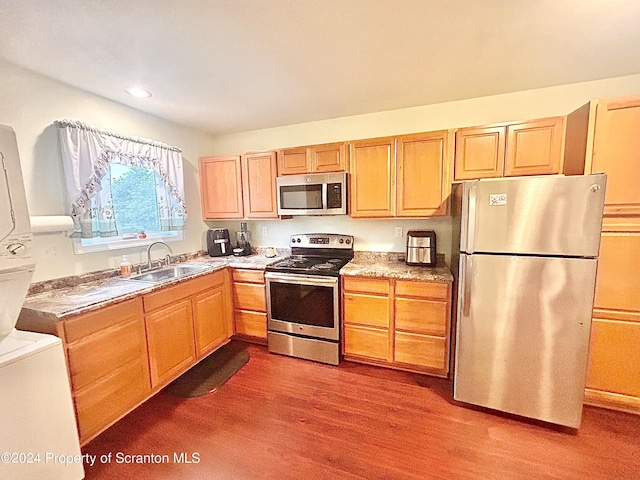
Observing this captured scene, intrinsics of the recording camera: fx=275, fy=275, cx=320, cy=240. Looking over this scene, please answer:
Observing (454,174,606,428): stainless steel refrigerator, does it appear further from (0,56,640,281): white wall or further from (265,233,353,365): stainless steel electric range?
(265,233,353,365): stainless steel electric range

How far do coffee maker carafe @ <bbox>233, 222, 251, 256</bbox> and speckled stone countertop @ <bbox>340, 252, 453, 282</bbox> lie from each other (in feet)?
4.34

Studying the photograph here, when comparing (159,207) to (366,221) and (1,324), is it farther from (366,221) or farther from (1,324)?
(366,221)

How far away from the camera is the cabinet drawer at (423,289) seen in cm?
226

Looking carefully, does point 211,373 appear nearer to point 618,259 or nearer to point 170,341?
point 170,341

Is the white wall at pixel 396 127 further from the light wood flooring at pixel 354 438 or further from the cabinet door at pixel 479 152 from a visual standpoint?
the light wood flooring at pixel 354 438

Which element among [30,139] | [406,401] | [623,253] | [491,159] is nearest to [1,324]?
[30,139]

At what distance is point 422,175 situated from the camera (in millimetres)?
2494

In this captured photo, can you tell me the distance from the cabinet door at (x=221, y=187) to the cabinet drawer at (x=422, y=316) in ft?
6.82

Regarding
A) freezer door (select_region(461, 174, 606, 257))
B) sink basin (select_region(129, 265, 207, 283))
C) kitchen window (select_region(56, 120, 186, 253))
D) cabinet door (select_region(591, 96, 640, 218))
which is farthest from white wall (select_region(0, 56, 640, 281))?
freezer door (select_region(461, 174, 606, 257))

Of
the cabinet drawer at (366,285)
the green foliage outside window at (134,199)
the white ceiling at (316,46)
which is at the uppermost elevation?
the white ceiling at (316,46)

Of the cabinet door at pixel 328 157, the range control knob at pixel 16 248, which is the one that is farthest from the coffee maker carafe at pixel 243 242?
the range control knob at pixel 16 248

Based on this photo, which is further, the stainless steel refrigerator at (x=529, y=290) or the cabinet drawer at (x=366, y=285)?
the cabinet drawer at (x=366, y=285)

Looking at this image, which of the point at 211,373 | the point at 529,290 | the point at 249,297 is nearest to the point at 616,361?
the point at 529,290

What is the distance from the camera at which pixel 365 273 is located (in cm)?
244
